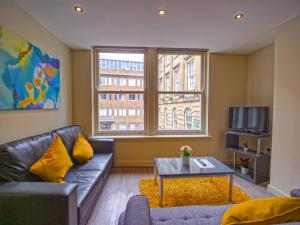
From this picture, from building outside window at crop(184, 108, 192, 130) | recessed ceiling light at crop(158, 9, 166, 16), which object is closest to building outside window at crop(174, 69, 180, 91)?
building outside window at crop(184, 108, 192, 130)

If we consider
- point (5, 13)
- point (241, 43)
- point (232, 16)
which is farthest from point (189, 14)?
point (5, 13)

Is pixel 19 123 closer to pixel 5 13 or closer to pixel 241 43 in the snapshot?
pixel 5 13

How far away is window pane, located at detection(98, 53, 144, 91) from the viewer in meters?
3.66

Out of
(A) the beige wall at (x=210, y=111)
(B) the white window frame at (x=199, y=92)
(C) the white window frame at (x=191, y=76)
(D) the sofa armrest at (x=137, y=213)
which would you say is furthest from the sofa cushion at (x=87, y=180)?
(C) the white window frame at (x=191, y=76)

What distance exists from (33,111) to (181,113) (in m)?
2.74

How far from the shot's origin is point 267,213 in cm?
81

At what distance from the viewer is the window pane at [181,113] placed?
380cm

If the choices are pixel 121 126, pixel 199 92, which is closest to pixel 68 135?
pixel 121 126

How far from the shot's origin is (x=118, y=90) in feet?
12.1

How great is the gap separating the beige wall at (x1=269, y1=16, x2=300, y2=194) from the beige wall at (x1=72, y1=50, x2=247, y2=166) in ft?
4.07

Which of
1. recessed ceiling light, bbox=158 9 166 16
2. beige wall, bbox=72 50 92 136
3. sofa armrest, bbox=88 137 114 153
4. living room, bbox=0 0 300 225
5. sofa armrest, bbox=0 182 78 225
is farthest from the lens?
beige wall, bbox=72 50 92 136

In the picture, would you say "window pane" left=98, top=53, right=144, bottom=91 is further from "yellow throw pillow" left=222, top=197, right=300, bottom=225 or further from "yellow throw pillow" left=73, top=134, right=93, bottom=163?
"yellow throw pillow" left=222, top=197, right=300, bottom=225

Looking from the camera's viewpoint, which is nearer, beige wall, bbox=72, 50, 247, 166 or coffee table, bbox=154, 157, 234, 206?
coffee table, bbox=154, 157, 234, 206

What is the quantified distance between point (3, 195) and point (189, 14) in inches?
101
